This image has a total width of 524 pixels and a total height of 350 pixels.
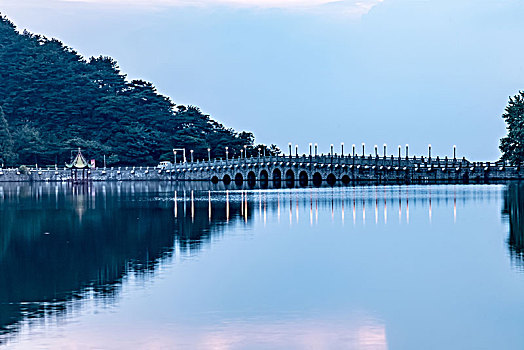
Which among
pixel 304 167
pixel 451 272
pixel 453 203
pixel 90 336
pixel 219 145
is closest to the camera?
pixel 90 336

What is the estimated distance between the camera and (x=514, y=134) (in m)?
103

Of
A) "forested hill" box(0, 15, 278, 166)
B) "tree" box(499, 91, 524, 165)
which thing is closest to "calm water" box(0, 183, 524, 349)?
"tree" box(499, 91, 524, 165)

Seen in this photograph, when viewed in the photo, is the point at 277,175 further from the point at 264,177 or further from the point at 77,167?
the point at 77,167

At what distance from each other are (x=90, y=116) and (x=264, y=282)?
130087 millimetres

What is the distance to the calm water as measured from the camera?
19.2m

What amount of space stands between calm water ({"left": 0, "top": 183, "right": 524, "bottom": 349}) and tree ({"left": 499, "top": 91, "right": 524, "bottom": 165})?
55.4 meters

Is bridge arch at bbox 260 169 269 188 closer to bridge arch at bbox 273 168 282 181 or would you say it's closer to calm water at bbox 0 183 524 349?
bridge arch at bbox 273 168 282 181

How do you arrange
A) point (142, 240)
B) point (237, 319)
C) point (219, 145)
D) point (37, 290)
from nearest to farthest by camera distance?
point (237, 319)
point (37, 290)
point (142, 240)
point (219, 145)

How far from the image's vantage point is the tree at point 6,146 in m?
131

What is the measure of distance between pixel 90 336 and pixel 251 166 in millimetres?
93591

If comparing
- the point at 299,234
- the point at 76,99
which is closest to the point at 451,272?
the point at 299,234

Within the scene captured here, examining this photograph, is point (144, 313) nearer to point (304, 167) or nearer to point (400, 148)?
point (304, 167)

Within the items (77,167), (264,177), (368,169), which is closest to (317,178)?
(264,177)

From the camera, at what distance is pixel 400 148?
124 m
